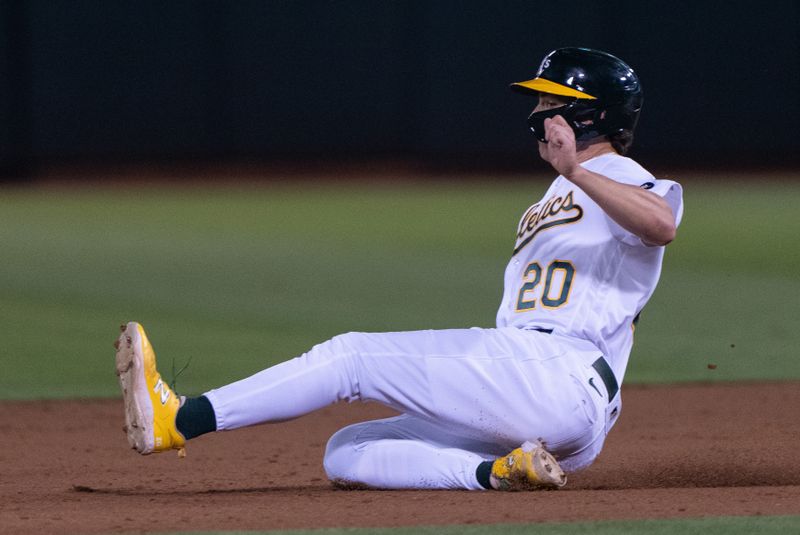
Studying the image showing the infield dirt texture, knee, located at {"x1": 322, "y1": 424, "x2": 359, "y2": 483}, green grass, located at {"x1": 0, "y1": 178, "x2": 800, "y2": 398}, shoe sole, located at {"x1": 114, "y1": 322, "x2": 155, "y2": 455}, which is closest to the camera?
shoe sole, located at {"x1": 114, "y1": 322, "x2": 155, "y2": 455}

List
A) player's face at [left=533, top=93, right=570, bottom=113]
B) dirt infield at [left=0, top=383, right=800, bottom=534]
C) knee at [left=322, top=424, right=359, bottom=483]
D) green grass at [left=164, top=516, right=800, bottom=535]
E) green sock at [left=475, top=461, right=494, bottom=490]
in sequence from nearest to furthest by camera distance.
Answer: green grass at [left=164, top=516, right=800, bottom=535] → dirt infield at [left=0, top=383, right=800, bottom=534] → green sock at [left=475, top=461, right=494, bottom=490] → player's face at [left=533, top=93, right=570, bottom=113] → knee at [left=322, top=424, right=359, bottom=483]

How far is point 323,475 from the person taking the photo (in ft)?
14.5

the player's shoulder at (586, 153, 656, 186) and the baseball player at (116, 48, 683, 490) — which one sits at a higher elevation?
the player's shoulder at (586, 153, 656, 186)

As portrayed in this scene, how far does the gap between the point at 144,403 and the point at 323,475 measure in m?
1.13

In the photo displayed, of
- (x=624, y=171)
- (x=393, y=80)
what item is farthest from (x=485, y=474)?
(x=393, y=80)

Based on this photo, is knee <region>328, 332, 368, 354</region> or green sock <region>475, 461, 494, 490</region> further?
green sock <region>475, 461, 494, 490</region>

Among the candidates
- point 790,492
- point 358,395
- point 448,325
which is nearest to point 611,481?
point 790,492

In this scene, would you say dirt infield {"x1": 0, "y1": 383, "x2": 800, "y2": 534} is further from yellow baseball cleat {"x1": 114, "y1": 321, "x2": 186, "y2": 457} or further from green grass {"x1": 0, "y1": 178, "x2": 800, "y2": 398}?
green grass {"x1": 0, "y1": 178, "x2": 800, "y2": 398}

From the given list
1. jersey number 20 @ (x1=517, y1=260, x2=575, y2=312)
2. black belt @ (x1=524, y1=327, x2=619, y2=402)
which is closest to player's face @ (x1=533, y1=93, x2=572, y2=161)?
jersey number 20 @ (x1=517, y1=260, x2=575, y2=312)

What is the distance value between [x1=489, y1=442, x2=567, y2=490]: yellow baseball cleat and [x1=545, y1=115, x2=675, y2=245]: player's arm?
25.3 inches

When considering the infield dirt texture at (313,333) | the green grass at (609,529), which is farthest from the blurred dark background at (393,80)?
the green grass at (609,529)

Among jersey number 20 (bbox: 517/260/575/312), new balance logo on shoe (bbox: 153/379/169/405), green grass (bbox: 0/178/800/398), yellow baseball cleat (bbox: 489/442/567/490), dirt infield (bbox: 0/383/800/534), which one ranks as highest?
jersey number 20 (bbox: 517/260/575/312)

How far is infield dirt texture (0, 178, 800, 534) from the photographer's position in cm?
352

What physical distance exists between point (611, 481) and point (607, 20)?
1127 centimetres
